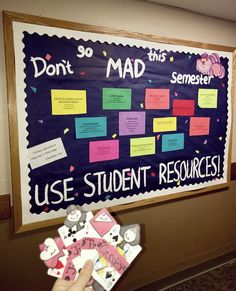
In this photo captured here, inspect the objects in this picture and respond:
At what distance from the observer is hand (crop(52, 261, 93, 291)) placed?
32.2 inches

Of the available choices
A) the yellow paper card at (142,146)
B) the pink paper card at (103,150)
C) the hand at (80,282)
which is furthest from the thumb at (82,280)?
the yellow paper card at (142,146)

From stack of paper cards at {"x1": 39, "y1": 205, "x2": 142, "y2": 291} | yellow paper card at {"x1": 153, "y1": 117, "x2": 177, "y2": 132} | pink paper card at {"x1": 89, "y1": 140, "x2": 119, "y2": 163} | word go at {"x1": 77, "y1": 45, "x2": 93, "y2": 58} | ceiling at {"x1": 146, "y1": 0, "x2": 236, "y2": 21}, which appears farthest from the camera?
yellow paper card at {"x1": 153, "y1": 117, "x2": 177, "y2": 132}

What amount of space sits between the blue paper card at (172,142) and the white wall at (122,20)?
0.75 meters

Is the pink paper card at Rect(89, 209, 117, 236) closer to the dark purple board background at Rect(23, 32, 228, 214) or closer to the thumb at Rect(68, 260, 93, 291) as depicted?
the thumb at Rect(68, 260, 93, 291)

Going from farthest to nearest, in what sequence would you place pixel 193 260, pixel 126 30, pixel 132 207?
pixel 193 260 < pixel 132 207 < pixel 126 30

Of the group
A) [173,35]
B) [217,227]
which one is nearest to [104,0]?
[173,35]

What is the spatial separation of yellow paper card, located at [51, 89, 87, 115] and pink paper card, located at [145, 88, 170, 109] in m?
0.49

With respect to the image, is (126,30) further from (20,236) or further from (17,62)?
(20,236)

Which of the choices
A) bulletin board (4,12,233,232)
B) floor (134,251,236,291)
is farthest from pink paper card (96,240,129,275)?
floor (134,251,236,291)

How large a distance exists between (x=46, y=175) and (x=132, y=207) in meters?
0.70

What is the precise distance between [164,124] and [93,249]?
1216 millimetres

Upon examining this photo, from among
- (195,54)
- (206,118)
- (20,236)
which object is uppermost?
(195,54)

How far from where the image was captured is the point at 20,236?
1.60 m

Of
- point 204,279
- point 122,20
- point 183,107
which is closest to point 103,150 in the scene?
point 183,107
